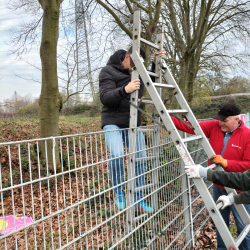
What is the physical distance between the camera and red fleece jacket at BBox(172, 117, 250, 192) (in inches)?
93.8

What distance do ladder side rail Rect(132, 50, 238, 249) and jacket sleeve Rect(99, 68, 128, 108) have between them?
29 cm

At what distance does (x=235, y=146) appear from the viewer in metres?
2.58

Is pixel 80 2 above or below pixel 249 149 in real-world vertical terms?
above

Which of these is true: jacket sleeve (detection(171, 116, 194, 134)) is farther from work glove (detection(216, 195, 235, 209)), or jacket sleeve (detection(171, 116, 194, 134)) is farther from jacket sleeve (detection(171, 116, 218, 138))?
work glove (detection(216, 195, 235, 209))

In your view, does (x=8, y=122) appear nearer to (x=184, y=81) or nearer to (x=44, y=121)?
(x=44, y=121)

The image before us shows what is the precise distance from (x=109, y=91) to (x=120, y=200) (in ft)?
3.59

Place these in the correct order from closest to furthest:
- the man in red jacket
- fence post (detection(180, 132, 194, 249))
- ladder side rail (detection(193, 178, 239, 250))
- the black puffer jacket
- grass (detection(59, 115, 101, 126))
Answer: ladder side rail (detection(193, 178, 239, 250)) → the man in red jacket → the black puffer jacket → fence post (detection(180, 132, 194, 249)) → grass (detection(59, 115, 101, 126))

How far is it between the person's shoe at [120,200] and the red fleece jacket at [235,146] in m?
1.06

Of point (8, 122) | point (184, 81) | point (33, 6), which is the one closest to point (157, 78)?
point (33, 6)

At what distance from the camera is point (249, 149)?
8.08 feet

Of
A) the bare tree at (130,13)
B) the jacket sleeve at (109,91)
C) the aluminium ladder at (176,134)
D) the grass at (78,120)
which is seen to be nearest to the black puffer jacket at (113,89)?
the jacket sleeve at (109,91)

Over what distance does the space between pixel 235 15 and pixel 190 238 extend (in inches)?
436

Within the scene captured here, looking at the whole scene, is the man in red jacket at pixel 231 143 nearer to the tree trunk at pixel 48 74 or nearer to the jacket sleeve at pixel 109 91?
the jacket sleeve at pixel 109 91

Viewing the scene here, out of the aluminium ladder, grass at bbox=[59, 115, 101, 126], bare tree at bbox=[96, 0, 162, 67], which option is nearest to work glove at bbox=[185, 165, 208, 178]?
the aluminium ladder
